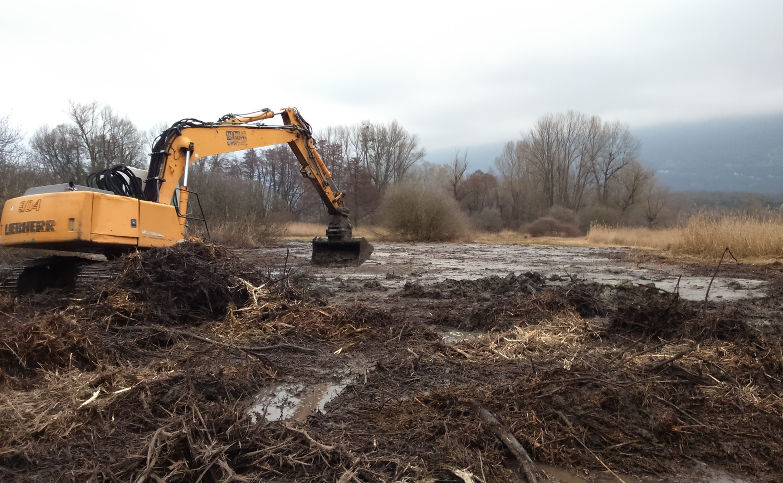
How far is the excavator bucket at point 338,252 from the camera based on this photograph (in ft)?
43.8

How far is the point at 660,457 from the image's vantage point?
107 inches

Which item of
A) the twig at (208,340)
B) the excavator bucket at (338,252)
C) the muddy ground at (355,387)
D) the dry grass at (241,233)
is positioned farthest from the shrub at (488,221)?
the twig at (208,340)

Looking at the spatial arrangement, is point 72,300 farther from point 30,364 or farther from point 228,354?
point 228,354

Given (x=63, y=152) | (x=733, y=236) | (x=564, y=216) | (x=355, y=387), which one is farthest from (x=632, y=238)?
(x=63, y=152)

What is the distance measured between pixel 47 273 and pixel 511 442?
296 inches

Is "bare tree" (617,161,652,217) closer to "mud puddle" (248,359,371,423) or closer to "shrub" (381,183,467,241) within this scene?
"shrub" (381,183,467,241)

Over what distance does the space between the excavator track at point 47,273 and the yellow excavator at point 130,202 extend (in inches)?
1.6

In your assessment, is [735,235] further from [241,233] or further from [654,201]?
[654,201]

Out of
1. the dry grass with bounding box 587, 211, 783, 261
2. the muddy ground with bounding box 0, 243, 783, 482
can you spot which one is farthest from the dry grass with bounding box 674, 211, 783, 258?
the muddy ground with bounding box 0, 243, 783, 482

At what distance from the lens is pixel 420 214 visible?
3062 centimetres

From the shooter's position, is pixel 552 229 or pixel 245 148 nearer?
pixel 245 148

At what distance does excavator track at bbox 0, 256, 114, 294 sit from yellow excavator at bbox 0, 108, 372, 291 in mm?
41

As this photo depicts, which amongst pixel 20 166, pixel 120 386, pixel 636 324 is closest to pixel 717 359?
pixel 636 324

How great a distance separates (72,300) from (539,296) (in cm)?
560
